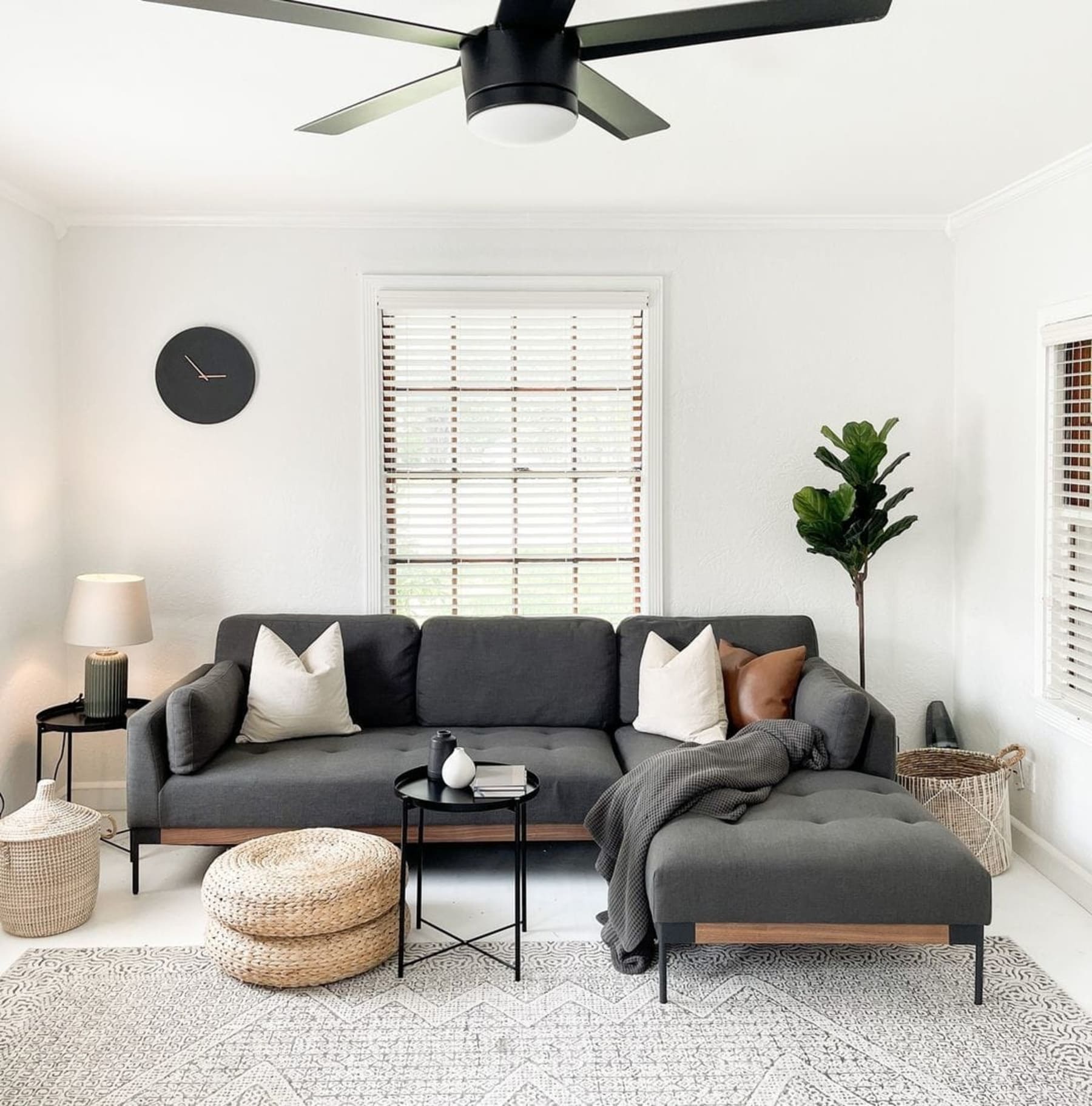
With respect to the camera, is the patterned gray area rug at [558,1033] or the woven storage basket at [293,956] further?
the woven storage basket at [293,956]

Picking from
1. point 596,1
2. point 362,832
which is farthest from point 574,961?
point 596,1

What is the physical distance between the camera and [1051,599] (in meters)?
3.95

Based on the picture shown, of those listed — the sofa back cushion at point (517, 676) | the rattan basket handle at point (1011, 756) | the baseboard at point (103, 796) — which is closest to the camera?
the rattan basket handle at point (1011, 756)

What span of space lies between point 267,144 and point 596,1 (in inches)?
59.5

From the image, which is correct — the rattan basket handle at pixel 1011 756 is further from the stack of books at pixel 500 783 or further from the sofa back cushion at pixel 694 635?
the stack of books at pixel 500 783

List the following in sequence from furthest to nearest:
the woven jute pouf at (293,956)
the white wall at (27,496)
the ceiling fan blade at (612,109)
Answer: the white wall at (27,496) < the woven jute pouf at (293,956) < the ceiling fan blade at (612,109)

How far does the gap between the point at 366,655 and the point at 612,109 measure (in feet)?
8.43

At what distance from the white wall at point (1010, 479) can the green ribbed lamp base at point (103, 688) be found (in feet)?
11.6

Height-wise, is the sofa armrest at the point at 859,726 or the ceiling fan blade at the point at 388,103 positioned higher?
the ceiling fan blade at the point at 388,103

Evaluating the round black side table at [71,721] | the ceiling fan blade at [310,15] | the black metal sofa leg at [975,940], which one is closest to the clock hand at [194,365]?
the round black side table at [71,721]

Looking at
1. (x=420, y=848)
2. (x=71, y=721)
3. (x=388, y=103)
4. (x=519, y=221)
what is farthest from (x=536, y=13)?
(x=71, y=721)

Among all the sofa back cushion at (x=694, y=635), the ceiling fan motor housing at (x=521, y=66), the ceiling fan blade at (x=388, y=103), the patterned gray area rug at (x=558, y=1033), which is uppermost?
the ceiling fan blade at (x=388, y=103)

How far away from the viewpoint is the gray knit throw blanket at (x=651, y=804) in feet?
10.4

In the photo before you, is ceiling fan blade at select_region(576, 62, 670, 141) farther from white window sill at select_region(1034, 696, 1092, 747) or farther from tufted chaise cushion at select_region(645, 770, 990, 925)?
white window sill at select_region(1034, 696, 1092, 747)
